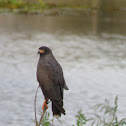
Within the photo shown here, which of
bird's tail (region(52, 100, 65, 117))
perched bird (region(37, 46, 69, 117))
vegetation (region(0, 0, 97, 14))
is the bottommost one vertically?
vegetation (region(0, 0, 97, 14))

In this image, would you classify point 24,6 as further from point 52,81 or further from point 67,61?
point 52,81

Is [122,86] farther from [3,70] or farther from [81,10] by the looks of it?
[81,10]

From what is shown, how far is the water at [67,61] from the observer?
29.3 ft

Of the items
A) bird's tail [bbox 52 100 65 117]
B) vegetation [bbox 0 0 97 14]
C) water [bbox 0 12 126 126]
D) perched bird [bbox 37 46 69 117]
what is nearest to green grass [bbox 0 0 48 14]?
vegetation [bbox 0 0 97 14]

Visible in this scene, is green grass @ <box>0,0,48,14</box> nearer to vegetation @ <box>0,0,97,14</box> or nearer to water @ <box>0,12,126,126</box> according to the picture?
vegetation @ <box>0,0,97,14</box>

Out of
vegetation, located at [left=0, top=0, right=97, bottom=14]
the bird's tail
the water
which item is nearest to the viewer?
the bird's tail

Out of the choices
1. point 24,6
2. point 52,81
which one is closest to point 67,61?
Answer: point 52,81

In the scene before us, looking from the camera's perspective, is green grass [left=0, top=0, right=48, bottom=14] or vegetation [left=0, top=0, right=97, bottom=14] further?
green grass [left=0, top=0, right=48, bottom=14]

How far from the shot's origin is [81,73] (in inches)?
459

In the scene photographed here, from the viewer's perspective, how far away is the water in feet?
29.3

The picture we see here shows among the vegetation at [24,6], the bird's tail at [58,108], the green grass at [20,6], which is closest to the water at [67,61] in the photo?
the bird's tail at [58,108]

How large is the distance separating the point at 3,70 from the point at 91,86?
2819 millimetres

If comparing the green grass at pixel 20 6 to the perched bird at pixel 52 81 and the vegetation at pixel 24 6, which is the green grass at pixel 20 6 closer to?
the vegetation at pixel 24 6

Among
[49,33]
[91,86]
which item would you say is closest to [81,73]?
[91,86]
